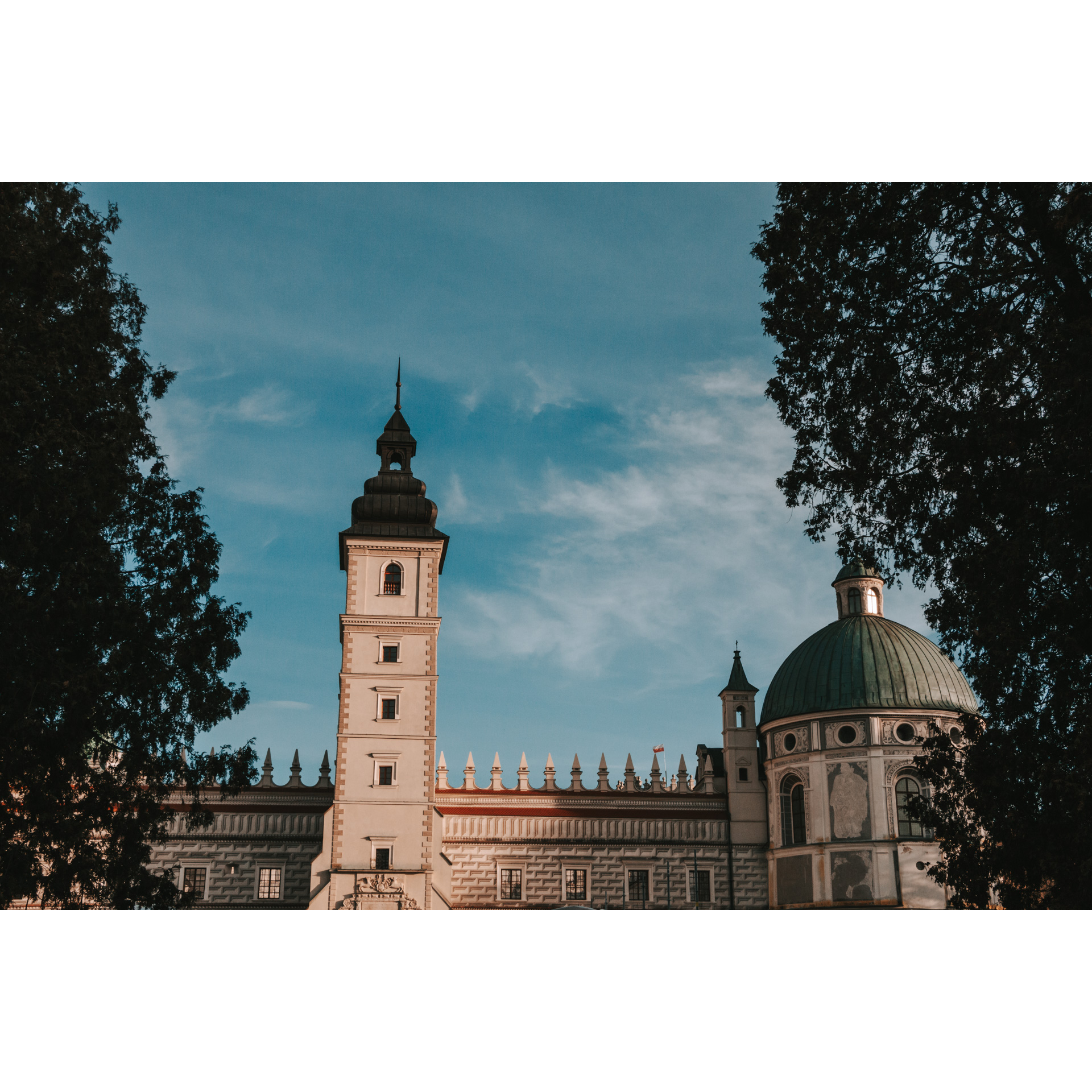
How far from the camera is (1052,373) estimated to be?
9.95 meters

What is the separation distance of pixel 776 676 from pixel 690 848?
6274 millimetres

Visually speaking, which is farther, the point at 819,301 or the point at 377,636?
the point at 377,636

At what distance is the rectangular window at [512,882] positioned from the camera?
3419cm

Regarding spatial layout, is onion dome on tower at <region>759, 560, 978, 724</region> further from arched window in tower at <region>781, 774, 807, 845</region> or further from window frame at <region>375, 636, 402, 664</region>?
window frame at <region>375, 636, 402, 664</region>

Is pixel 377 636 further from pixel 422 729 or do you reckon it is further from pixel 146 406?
pixel 146 406

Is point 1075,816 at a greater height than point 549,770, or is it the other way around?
point 549,770

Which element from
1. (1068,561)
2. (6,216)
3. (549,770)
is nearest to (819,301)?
(1068,561)

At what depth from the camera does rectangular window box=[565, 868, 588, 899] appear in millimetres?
34562

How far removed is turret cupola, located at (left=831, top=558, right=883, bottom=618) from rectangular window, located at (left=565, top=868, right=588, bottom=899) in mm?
12260

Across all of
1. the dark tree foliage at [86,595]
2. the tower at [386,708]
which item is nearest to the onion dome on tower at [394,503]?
the tower at [386,708]

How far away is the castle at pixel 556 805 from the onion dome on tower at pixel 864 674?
71 mm

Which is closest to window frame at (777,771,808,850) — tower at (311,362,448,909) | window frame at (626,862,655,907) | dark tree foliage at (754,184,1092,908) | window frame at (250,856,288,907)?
window frame at (626,862,655,907)

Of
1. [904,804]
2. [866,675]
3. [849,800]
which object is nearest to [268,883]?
[849,800]

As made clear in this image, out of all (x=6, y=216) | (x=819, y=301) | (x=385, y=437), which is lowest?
(x=819, y=301)
